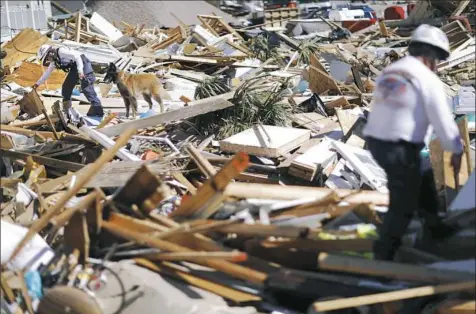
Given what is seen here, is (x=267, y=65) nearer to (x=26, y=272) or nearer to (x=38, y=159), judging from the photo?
(x=38, y=159)

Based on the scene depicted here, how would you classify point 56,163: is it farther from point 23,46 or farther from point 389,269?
point 23,46

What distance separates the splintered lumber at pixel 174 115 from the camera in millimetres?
7168

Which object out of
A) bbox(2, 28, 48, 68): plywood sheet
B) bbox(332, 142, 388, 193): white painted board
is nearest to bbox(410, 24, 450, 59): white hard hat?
bbox(332, 142, 388, 193): white painted board

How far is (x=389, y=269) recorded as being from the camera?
394 cm

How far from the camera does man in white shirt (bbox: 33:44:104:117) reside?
8.87 meters

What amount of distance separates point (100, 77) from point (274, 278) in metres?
8.81

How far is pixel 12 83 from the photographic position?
451 inches

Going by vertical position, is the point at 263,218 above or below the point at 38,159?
above

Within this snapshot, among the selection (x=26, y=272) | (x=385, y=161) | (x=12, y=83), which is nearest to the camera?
(x=385, y=161)

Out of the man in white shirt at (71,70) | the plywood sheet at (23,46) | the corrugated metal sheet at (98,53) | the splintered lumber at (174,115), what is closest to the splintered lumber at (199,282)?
the splintered lumber at (174,115)

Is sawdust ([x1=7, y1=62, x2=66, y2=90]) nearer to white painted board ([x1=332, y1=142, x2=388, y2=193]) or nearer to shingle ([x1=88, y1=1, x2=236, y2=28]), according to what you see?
white painted board ([x1=332, y1=142, x2=388, y2=193])

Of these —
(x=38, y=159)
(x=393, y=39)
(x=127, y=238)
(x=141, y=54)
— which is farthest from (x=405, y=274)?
(x=393, y=39)

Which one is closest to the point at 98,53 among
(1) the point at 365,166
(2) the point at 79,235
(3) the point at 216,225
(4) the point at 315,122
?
(4) the point at 315,122

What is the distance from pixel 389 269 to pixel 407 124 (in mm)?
935
